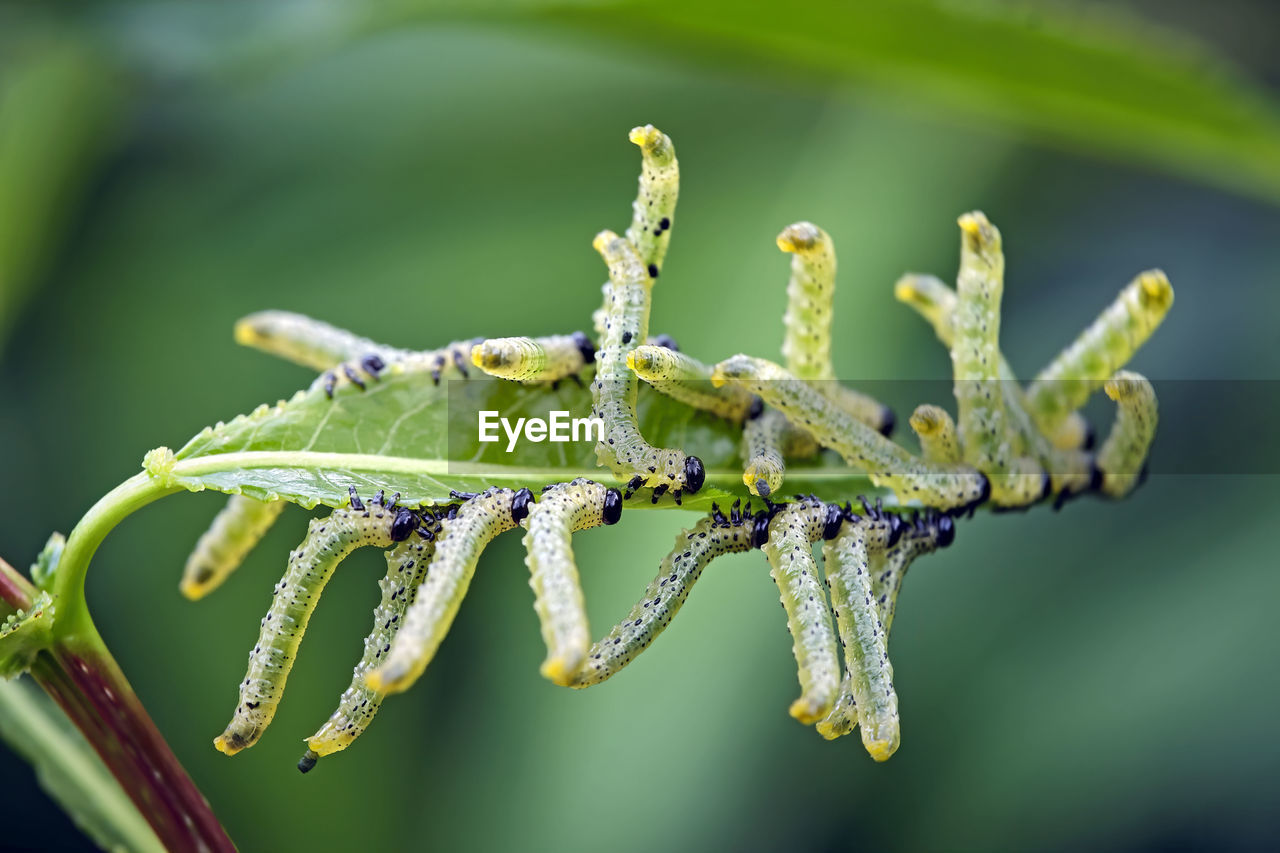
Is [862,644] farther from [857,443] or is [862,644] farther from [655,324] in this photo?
[655,324]

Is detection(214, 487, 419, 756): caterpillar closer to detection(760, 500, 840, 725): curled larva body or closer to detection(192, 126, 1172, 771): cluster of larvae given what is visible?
detection(192, 126, 1172, 771): cluster of larvae

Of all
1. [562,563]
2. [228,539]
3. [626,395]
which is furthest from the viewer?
[228,539]

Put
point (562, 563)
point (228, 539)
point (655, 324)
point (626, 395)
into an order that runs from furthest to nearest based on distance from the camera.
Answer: point (655, 324)
point (228, 539)
point (626, 395)
point (562, 563)

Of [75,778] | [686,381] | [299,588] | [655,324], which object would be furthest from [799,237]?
[655,324]

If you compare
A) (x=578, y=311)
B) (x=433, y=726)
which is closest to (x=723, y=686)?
(x=433, y=726)

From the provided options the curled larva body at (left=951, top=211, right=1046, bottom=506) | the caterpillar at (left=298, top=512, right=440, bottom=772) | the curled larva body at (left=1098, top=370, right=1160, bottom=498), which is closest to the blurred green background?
the curled larva body at (left=1098, top=370, right=1160, bottom=498)

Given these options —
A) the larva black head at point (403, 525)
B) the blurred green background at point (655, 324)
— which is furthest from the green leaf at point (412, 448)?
the blurred green background at point (655, 324)

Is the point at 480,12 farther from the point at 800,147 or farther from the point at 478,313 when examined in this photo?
the point at 800,147

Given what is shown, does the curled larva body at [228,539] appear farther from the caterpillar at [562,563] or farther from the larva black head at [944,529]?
the larva black head at [944,529]
